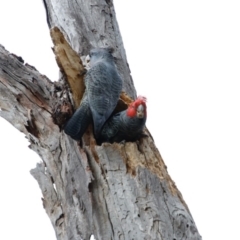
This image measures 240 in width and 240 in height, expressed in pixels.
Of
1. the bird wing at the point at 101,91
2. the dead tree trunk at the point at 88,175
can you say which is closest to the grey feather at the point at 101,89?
the bird wing at the point at 101,91

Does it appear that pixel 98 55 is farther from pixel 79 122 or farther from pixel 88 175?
pixel 88 175

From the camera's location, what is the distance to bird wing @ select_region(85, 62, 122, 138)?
443 centimetres

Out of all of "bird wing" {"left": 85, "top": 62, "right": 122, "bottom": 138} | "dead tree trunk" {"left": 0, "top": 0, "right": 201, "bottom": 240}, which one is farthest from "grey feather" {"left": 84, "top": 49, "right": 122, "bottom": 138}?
"dead tree trunk" {"left": 0, "top": 0, "right": 201, "bottom": 240}

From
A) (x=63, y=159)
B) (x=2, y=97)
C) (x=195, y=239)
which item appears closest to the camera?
(x=195, y=239)

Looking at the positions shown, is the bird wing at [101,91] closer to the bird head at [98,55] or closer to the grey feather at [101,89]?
the grey feather at [101,89]

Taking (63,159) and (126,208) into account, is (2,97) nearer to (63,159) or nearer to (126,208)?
(63,159)

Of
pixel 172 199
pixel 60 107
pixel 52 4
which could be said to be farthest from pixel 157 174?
pixel 52 4

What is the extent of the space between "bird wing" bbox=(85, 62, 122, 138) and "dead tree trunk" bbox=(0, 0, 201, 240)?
118mm

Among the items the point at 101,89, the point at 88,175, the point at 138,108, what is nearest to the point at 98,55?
the point at 101,89

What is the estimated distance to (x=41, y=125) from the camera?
4.57 metres

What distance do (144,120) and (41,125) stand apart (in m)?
0.64

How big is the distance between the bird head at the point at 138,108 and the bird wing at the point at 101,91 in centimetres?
14

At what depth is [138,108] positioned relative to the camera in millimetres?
4426

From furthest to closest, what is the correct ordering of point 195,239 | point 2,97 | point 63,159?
point 2,97, point 63,159, point 195,239
